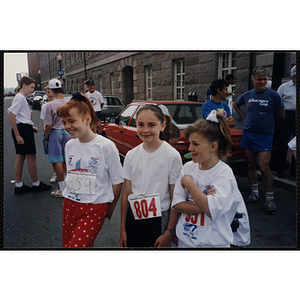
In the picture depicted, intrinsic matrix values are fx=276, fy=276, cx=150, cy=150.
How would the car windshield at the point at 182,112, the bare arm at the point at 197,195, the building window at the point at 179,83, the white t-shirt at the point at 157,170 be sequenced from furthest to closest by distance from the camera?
the building window at the point at 179,83
the car windshield at the point at 182,112
the white t-shirt at the point at 157,170
the bare arm at the point at 197,195

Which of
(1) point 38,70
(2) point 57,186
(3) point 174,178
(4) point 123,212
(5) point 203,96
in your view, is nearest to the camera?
(3) point 174,178

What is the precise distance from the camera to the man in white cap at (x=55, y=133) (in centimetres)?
286

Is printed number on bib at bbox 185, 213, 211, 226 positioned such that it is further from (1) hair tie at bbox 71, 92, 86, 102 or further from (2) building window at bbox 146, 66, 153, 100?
(2) building window at bbox 146, 66, 153, 100

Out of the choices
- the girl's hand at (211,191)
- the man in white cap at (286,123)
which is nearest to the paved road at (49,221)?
the man in white cap at (286,123)

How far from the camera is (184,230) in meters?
1.95

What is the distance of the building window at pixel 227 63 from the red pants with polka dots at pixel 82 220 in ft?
5.42

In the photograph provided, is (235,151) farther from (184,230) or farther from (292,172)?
(184,230)

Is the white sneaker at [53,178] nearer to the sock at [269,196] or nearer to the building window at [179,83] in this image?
the building window at [179,83]

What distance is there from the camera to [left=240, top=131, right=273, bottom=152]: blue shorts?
313 cm

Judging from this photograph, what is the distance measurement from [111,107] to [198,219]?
158cm

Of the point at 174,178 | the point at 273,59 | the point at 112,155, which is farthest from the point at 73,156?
the point at 273,59

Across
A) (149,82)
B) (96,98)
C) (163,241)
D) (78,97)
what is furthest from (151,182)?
(149,82)

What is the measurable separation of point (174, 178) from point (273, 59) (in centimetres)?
156

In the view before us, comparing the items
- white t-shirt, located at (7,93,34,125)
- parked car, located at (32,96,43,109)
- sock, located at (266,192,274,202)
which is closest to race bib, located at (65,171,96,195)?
white t-shirt, located at (7,93,34,125)
